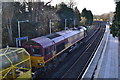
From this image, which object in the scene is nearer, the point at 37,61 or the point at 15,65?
the point at 15,65

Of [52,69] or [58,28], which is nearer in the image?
[52,69]

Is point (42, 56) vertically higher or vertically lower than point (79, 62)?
higher

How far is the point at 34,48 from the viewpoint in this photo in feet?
40.3

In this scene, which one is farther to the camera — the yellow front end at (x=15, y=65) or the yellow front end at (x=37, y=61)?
the yellow front end at (x=37, y=61)

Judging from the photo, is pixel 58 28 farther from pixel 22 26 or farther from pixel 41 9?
pixel 22 26

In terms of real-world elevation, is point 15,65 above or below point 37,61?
above

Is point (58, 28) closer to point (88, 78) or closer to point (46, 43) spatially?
point (46, 43)

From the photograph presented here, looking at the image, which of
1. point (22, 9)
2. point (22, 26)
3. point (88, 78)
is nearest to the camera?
point (88, 78)

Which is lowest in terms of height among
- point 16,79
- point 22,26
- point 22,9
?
point 16,79

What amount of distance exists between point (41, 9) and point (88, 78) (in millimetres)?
20245

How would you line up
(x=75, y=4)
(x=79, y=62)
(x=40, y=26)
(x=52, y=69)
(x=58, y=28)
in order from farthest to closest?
(x=75, y=4), (x=58, y=28), (x=40, y=26), (x=79, y=62), (x=52, y=69)

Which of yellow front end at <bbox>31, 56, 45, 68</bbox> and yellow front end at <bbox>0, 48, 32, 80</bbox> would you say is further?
yellow front end at <bbox>31, 56, 45, 68</bbox>

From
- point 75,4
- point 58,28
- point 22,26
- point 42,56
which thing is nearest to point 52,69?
point 42,56

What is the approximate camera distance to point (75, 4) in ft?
180
